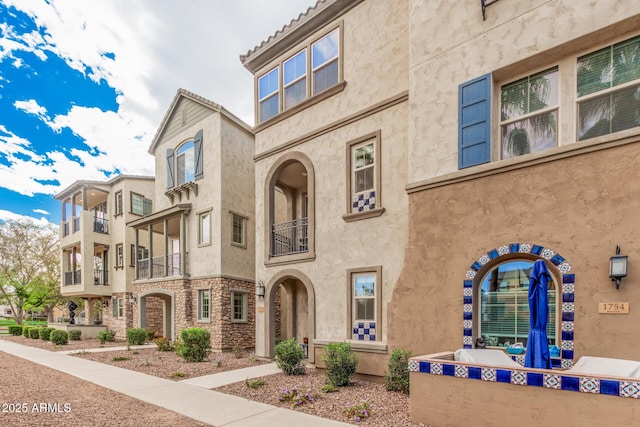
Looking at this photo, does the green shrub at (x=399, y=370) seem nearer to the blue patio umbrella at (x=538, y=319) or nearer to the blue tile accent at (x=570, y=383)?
the blue patio umbrella at (x=538, y=319)


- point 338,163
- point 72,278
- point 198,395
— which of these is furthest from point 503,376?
point 72,278

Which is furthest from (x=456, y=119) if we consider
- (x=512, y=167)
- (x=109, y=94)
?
(x=109, y=94)

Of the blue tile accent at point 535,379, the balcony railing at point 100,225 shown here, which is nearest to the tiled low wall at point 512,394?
the blue tile accent at point 535,379

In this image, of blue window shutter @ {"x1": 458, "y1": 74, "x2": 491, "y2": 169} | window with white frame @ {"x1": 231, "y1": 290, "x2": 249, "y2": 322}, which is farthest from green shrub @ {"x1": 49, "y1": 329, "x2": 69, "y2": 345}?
blue window shutter @ {"x1": 458, "y1": 74, "x2": 491, "y2": 169}

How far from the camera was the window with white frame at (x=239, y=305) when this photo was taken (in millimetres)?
15529

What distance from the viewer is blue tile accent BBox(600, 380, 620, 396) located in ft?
14.3

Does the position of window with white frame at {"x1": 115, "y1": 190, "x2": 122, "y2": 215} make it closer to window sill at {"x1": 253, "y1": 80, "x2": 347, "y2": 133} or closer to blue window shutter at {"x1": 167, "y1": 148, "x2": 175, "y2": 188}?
blue window shutter at {"x1": 167, "y1": 148, "x2": 175, "y2": 188}

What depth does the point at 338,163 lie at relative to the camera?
10594 mm

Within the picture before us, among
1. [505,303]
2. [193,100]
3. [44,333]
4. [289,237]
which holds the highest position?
[193,100]

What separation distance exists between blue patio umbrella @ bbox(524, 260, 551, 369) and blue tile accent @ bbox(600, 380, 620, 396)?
833 mm

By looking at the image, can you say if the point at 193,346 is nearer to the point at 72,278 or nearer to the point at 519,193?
the point at 519,193

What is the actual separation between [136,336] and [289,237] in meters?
9.75

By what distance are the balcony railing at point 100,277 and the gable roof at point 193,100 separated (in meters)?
9.08

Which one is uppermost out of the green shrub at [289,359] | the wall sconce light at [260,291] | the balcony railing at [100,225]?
the balcony railing at [100,225]
